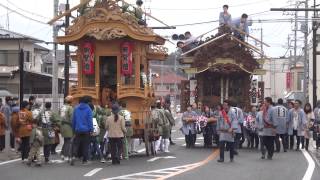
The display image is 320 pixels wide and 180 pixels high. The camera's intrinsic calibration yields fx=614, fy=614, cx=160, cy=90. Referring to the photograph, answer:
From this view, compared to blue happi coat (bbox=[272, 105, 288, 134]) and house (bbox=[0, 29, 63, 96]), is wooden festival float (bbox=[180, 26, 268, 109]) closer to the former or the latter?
blue happi coat (bbox=[272, 105, 288, 134])

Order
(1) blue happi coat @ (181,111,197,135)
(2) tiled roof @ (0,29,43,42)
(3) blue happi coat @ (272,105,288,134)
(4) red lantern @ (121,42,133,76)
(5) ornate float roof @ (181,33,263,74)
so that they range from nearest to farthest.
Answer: (4) red lantern @ (121,42,133,76)
(3) blue happi coat @ (272,105,288,134)
(1) blue happi coat @ (181,111,197,135)
(5) ornate float roof @ (181,33,263,74)
(2) tiled roof @ (0,29,43,42)

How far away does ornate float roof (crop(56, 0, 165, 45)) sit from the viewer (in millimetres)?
19078

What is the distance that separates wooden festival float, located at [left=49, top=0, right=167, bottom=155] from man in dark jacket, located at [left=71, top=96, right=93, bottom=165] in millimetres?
2782

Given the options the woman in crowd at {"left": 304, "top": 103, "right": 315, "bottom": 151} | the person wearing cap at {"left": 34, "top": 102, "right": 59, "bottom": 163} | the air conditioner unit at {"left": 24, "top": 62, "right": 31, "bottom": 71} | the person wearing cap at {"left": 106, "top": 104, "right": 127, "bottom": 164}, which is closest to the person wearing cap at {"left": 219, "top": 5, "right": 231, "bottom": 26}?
the woman in crowd at {"left": 304, "top": 103, "right": 315, "bottom": 151}

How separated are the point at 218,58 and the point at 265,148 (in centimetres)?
558

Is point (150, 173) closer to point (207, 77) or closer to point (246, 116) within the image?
point (246, 116)

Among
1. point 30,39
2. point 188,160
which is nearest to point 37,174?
point 188,160

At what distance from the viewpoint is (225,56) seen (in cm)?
2400

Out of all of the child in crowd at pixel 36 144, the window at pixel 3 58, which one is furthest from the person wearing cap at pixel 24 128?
A: the window at pixel 3 58

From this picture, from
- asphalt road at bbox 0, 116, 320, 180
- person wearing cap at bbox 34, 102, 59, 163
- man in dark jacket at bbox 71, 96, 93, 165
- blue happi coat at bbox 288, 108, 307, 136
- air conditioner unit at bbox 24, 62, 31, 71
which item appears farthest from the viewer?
air conditioner unit at bbox 24, 62, 31, 71

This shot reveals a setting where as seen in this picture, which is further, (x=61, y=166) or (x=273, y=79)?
(x=273, y=79)

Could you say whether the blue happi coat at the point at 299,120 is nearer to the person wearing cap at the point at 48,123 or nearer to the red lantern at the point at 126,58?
the red lantern at the point at 126,58

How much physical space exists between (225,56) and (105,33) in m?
6.53

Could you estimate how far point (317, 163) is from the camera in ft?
58.6
